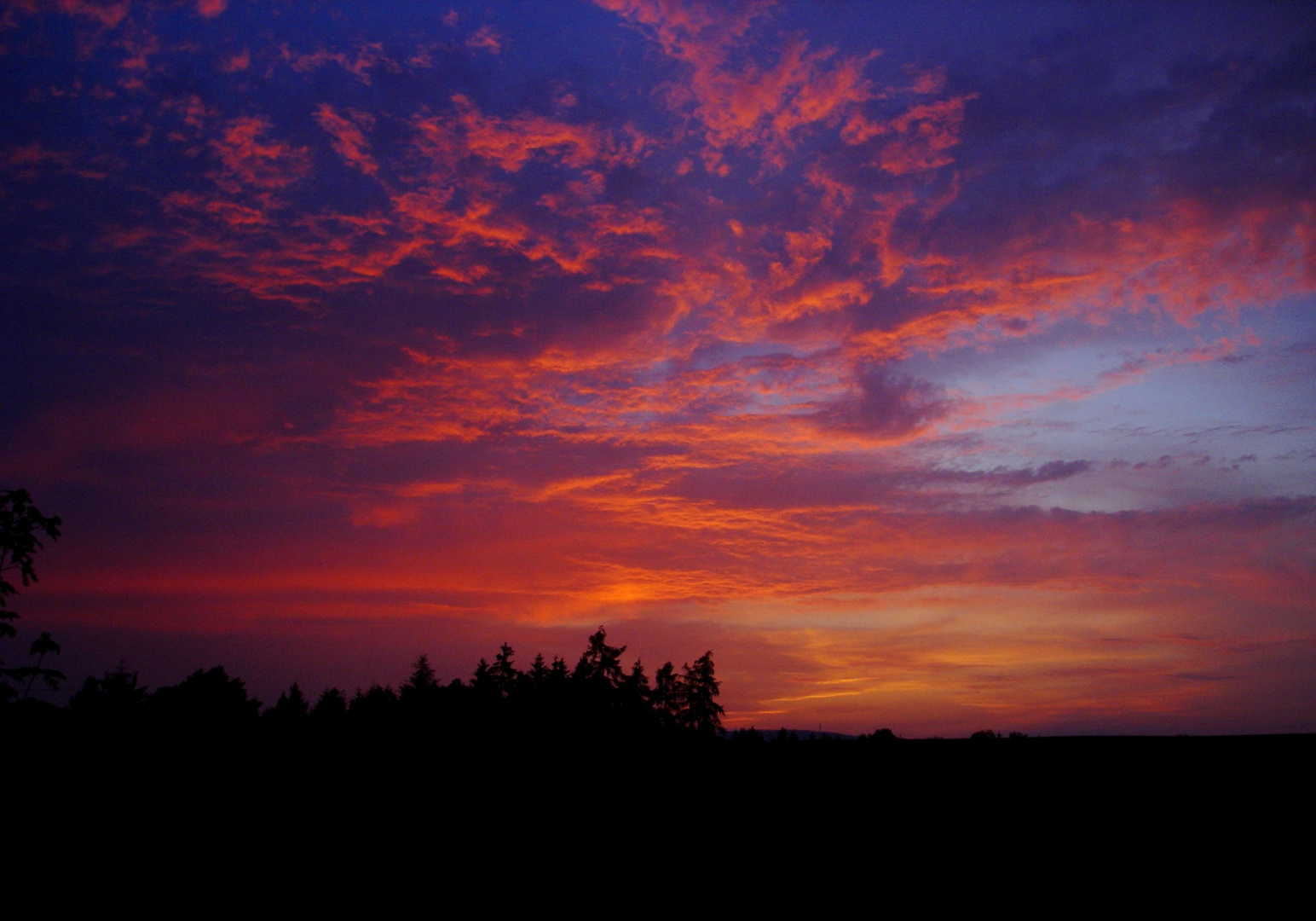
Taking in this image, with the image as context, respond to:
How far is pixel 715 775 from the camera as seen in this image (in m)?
24.8

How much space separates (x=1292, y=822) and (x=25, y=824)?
22076 millimetres

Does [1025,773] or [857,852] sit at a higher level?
[1025,773]

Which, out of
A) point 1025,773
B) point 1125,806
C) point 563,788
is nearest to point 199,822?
point 563,788

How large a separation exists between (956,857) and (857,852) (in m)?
2.29

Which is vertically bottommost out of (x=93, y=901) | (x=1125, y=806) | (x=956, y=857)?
(x=93, y=901)

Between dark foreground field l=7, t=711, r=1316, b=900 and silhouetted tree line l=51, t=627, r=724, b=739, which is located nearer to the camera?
dark foreground field l=7, t=711, r=1316, b=900

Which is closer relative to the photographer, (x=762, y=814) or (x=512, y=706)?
(x=762, y=814)

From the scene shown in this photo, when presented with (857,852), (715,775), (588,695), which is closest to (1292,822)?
(857,852)

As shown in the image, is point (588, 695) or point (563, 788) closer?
point (563, 788)

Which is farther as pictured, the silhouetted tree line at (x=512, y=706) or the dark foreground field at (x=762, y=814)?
the silhouetted tree line at (x=512, y=706)

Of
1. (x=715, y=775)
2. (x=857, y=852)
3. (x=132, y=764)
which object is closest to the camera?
(x=857, y=852)

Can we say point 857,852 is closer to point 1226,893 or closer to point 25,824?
point 1226,893

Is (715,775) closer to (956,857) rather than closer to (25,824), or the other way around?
(956,857)

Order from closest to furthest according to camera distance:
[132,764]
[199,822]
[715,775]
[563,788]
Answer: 1. [132,764]
2. [199,822]
3. [715,775]
4. [563,788]
